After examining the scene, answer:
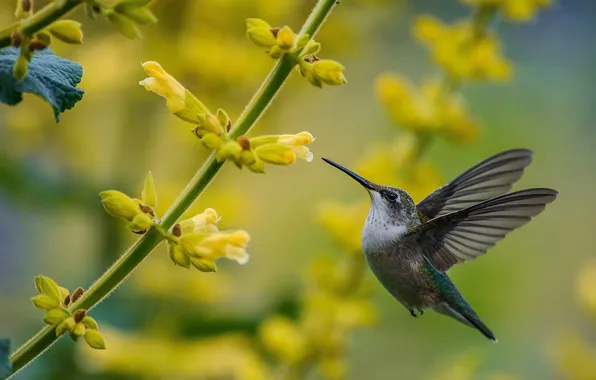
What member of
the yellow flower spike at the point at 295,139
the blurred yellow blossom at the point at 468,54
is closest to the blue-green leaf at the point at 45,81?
the yellow flower spike at the point at 295,139

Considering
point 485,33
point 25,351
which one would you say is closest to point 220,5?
point 485,33

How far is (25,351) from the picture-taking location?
130 centimetres

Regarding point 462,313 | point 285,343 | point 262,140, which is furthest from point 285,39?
point 285,343

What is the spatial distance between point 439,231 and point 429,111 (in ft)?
1.76

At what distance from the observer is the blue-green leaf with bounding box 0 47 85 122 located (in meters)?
1.33

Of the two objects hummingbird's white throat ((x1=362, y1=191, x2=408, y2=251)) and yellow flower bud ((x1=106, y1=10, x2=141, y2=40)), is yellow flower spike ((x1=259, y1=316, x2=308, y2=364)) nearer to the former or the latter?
hummingbird's white throat ((x1=362, y1=191, x2=408, y2=251))

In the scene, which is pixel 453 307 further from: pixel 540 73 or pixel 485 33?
pixel 540 73

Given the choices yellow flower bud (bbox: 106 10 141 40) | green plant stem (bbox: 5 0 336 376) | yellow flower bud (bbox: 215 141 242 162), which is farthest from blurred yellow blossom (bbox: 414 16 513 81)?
yellow flower bud (bbox: 106 10 141 40)

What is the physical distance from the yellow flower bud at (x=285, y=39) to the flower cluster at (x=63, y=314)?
55 centimetres

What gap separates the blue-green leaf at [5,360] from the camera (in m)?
1.21

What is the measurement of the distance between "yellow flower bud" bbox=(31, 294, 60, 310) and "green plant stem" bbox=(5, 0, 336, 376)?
4cm

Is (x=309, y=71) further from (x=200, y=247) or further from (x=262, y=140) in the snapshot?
(x=200, y=247)

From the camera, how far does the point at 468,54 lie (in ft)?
8.79

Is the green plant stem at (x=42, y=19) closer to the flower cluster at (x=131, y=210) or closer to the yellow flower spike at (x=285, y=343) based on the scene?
the flower cluster at (x=131, y=210)
